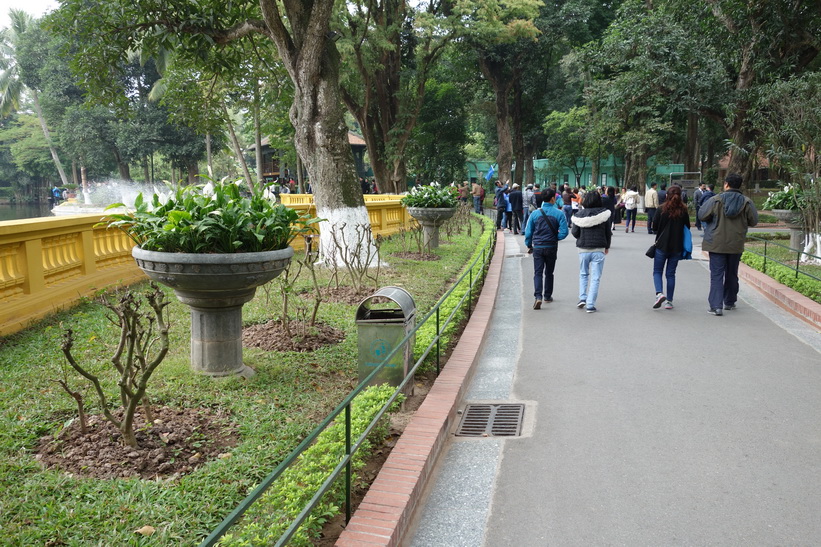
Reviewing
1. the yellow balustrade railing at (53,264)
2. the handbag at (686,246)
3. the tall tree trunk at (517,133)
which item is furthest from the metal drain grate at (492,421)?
the tall tree trunk at (517,133)

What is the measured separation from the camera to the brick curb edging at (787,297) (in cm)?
859

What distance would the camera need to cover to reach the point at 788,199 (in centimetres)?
1431

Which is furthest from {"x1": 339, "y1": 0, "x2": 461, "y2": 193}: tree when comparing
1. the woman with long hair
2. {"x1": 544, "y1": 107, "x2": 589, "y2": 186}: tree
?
the woman with long hair

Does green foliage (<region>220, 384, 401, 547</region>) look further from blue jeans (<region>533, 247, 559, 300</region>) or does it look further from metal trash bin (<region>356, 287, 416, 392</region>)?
blue jeans (<region>533, 247, 559, 300</region>)

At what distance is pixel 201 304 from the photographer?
533 centimetres

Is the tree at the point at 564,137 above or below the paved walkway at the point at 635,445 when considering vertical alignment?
above

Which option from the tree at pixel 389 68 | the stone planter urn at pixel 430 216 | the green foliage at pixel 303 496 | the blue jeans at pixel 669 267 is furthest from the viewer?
the tree at pixel 389 68

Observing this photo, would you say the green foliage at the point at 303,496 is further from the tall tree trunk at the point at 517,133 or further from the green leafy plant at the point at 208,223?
the tall tree trunk at the point at 517,133

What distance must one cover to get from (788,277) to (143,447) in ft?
31.9

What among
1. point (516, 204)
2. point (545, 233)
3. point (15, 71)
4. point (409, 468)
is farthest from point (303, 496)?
point (15, 71)

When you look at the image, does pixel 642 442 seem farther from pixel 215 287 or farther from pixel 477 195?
pixel 477 195

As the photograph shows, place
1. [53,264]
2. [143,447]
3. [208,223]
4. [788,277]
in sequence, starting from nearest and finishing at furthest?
1. [143,447]
2. [208,223]
3. [53,264]
4. [788,277]

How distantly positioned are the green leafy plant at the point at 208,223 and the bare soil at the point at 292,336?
54.9 inches

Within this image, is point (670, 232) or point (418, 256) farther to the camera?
point (418, 256)
